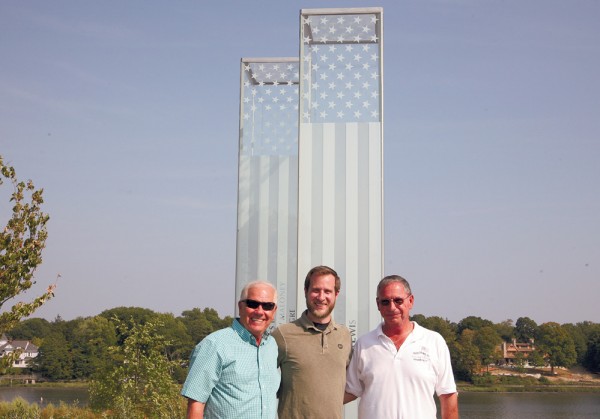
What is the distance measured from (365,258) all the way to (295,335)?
3.94 meters

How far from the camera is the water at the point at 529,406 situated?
85.5 ft

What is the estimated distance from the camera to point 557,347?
154 feet

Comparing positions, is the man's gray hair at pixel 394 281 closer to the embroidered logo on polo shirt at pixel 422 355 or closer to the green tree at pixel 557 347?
the embroidered logo on polo shirt at pixel 422 355

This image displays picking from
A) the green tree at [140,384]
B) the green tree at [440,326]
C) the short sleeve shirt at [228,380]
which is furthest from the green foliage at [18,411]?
the green tree at [440,326]

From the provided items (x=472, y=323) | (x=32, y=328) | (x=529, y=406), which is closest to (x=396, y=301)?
(x=529, y=406)

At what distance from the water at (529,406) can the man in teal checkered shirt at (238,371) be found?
23155mm

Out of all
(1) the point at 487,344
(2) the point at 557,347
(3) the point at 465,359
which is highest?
(1) the point at 487,344

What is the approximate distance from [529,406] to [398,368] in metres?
29.4

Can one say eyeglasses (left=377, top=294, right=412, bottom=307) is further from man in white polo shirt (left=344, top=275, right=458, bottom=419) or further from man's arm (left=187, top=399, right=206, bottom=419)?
man's arm (left=187, top=399, right=206, bottom=419)

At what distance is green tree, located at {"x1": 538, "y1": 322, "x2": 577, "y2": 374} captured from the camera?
46.6 metres

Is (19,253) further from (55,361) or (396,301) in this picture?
(55,361)

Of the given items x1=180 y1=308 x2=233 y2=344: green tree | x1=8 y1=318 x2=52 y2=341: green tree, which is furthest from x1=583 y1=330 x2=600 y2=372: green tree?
x1=8 y1=318 x2=52 y2=341: green tree

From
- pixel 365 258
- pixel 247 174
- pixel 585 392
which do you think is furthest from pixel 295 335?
pixel 585 392

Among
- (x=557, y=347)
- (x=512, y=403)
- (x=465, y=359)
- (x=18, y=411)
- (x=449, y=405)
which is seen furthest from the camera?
(x=557, y=347)
